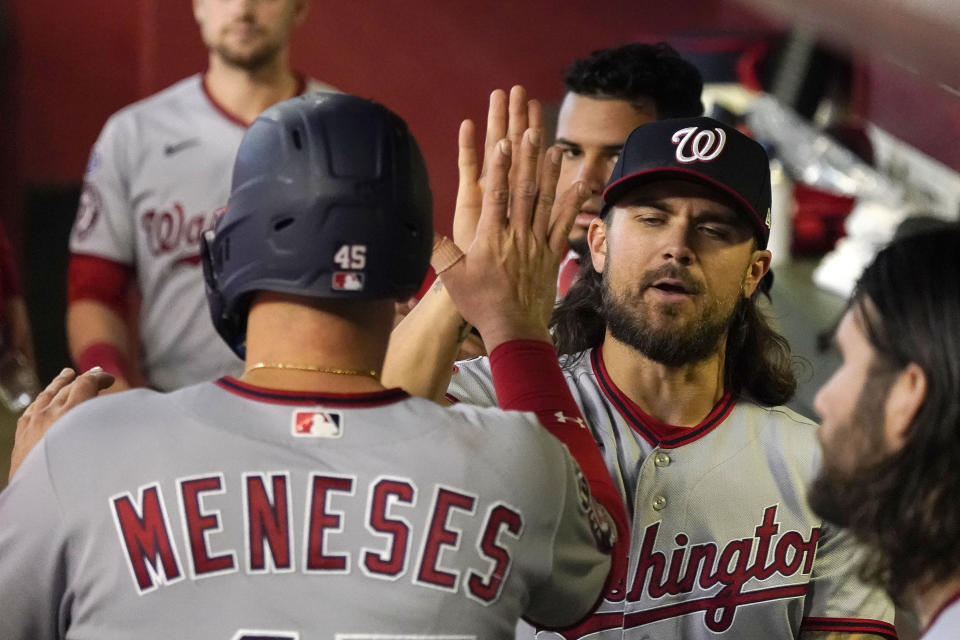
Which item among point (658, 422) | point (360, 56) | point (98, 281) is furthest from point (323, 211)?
point (360, 56)

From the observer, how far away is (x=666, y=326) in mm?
1834

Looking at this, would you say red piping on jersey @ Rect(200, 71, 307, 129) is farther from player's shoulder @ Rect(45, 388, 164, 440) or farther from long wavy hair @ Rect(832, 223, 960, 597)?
long wavy hair @ Rect(832, 223, 960, 597)

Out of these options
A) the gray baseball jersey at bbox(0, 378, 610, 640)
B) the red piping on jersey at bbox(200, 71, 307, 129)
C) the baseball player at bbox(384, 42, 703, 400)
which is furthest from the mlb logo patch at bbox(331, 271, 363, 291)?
the red piping on jersey at bbox(200, 71, 307, 129)

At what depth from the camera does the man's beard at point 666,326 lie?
183 centimetres

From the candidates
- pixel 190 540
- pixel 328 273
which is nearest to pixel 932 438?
pixel 328 273

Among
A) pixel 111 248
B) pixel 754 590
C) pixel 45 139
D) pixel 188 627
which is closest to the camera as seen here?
pixel 188 627

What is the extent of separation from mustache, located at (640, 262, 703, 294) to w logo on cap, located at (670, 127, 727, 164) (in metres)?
0.14

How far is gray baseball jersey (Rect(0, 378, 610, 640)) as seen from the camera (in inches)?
46.5

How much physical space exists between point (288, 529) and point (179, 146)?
7.87 ft

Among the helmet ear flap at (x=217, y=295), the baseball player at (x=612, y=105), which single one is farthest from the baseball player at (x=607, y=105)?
the helmet ear flap at (x=217, y=295)

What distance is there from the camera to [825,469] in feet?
4.35

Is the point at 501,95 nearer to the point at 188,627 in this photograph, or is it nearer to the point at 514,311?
the point at 514,311

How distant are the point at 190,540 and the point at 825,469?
0.62m

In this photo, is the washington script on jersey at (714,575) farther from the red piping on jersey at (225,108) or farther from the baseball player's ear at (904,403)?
the red piping on jersey at (225,108)
